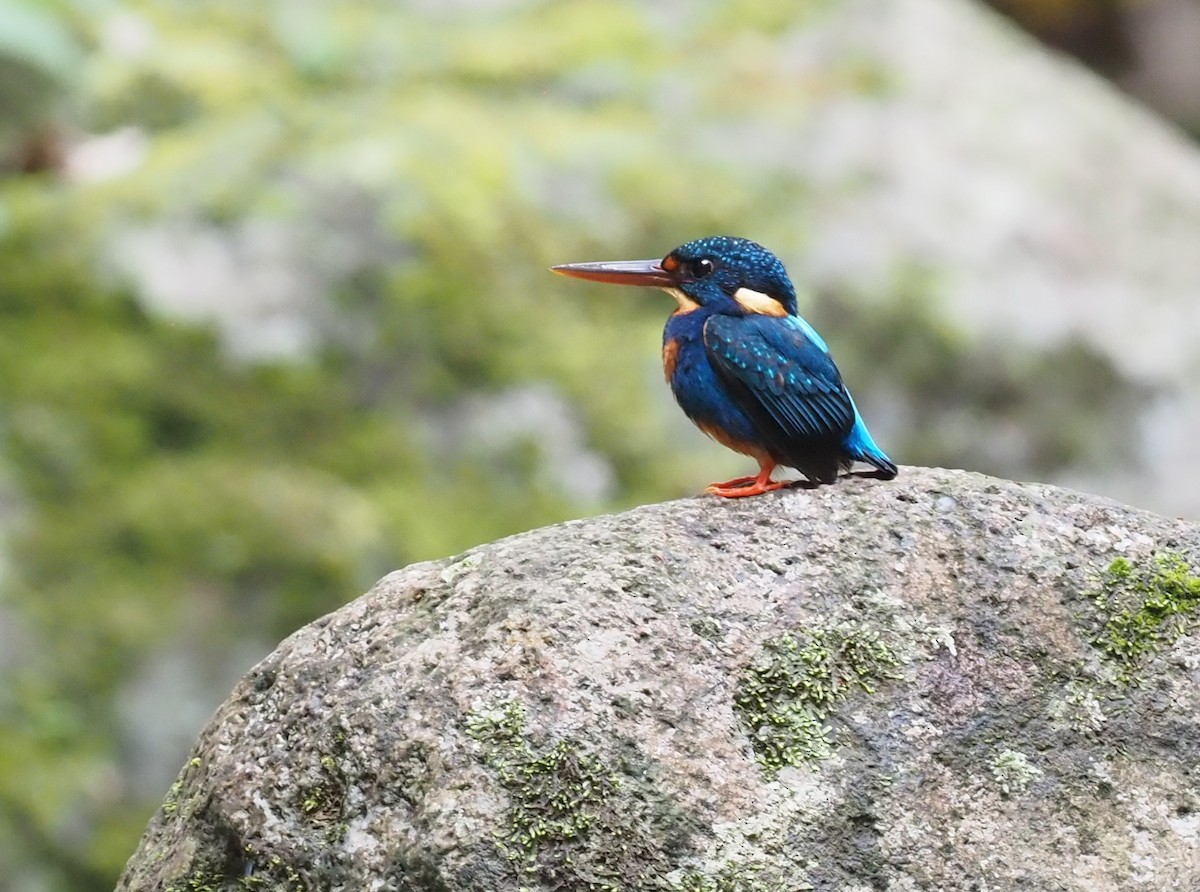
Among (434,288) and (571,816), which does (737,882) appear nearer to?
(571,816)

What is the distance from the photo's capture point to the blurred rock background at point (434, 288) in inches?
209

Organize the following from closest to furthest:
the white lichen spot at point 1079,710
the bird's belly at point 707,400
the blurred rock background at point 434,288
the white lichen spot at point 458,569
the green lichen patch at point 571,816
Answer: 1. the green lichen patch at point 571,816
2. the white lichen spot at point 1079,710
3. the white lichen spot at point 458,569
4. the bird's belly at point 707,400
5. the blurred rock background at point 434,288

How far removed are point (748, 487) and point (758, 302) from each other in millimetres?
635

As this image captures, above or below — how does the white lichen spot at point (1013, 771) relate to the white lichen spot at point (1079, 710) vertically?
below

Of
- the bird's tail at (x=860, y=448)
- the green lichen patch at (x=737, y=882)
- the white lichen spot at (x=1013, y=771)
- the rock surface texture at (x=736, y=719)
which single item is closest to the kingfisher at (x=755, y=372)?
the bird's tail at (x=860, y=448)

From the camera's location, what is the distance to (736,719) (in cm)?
249

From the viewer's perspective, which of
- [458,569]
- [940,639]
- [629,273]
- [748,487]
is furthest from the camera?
[629,273]

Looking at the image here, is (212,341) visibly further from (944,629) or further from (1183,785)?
(1183,785)

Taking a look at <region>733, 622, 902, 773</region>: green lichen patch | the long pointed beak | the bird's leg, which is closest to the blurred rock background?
the long pointed beak

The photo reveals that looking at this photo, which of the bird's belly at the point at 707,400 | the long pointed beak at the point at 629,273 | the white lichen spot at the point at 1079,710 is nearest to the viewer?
the white lichen spot at the point at 1079,710

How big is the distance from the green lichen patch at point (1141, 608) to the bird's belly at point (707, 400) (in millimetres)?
868

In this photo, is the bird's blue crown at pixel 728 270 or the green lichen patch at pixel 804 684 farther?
the bird's blue crown at pixel 728 270

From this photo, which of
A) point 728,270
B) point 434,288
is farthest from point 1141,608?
point 434,288

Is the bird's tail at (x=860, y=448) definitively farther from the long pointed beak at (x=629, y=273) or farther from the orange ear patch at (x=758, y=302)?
the long pointed beak at (x=629, y=273)
